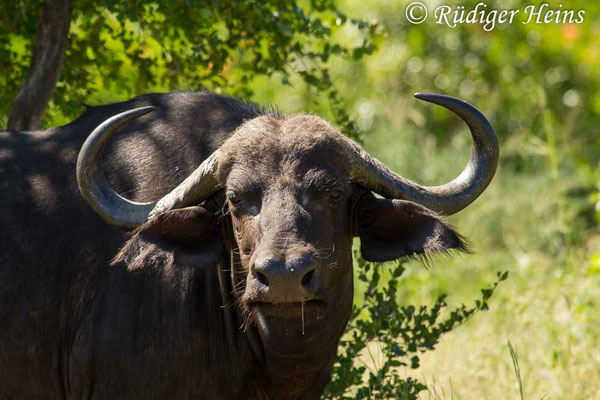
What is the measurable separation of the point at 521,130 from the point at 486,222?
3400 mm

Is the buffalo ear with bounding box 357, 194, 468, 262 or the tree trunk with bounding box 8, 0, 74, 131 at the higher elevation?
the tree trunk with bounding box 8, 0, 74, 131

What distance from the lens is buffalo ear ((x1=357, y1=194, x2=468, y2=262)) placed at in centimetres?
492

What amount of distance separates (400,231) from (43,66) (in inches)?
115

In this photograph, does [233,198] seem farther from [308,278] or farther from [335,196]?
[308,278]

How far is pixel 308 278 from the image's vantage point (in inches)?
180

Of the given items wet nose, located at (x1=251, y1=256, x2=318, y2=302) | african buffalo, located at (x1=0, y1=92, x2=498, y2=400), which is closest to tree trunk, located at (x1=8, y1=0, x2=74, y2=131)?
african buffalo, located at (x1=0, y1=92, x2=498, y2=400)

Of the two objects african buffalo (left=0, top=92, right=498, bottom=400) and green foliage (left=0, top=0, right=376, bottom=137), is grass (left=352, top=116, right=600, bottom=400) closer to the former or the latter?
african buffalo (left=0, top=92, right=498, bottom=400)

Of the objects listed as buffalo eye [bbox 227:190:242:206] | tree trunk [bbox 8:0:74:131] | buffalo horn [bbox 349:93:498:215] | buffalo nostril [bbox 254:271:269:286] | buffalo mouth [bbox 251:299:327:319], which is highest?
tree trunk [bbox 8:0:74:131]

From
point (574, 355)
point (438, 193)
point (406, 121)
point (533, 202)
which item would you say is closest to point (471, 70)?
point (406, 121)

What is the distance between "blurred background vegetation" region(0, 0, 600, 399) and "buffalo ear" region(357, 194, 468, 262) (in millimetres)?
1397

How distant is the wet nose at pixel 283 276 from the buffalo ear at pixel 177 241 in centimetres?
70

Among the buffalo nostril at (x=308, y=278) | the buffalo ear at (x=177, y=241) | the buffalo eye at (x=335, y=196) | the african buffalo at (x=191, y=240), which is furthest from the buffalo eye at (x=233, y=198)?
the buffalo nostril at (x=308, y=278)

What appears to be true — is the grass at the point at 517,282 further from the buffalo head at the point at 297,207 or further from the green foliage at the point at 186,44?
the green foliage at the point at 186,44

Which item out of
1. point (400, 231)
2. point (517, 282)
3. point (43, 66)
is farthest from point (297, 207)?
point (517, 282)
